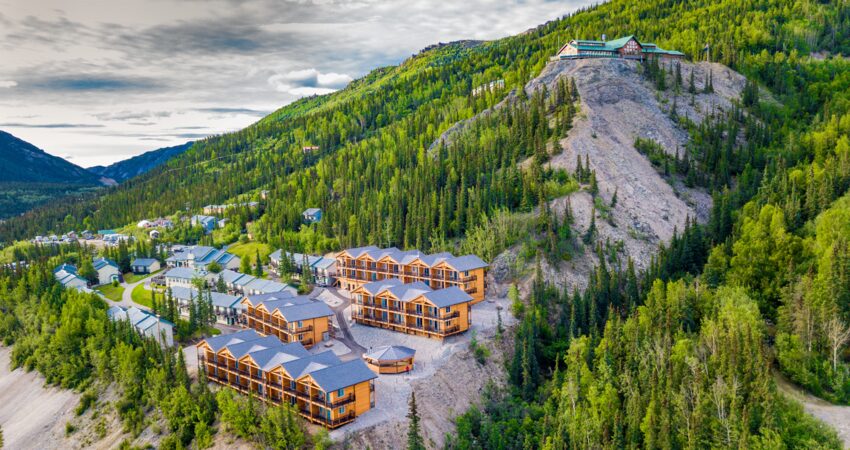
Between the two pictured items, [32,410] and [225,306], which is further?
[225,306]

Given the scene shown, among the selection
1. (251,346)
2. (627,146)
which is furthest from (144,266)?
(627,146)

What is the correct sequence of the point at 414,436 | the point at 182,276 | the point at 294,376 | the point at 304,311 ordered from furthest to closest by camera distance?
the point at 182,276
the point at 304,311
the point at 294,376
the point at 414,436

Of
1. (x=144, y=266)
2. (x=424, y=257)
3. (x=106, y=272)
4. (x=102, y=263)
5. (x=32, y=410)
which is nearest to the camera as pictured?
(x=32, y=410)

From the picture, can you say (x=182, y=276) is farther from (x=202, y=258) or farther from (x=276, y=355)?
(x=276, y=355)

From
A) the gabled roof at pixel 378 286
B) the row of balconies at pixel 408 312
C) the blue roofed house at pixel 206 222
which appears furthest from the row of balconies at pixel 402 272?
the blue roofed house at pixel 206 222

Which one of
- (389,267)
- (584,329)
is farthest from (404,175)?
(584,329)

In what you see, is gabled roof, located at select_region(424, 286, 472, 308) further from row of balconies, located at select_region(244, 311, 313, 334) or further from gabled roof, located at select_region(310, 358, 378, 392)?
gabled roof, located at select_region(310, 358, 378, 392)

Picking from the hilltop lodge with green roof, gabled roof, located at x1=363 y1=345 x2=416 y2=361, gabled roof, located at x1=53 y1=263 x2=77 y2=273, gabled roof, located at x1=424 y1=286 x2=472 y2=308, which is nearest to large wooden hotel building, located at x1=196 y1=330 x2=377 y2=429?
gabled roof, located at x1=363 y1=345 x2=416 y2=361
